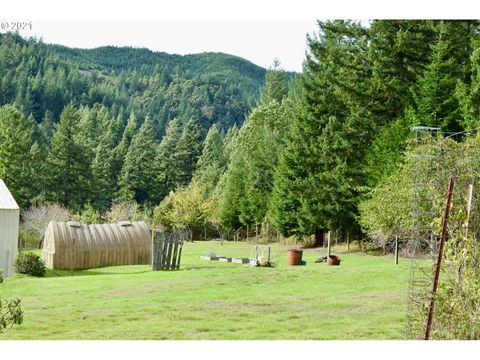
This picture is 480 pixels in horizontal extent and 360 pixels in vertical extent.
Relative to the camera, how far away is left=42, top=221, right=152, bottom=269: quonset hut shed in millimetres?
17109

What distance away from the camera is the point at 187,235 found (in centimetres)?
2984

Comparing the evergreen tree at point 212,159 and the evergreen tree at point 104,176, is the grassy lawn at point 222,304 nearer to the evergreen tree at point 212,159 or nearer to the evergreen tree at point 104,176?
the evergreen tree at point 104,176

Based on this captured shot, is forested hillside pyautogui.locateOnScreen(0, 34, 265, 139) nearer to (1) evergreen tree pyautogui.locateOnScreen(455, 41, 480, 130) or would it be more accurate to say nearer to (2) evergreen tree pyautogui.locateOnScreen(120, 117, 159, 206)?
(2) evergreen tree pyautogui.locateOnScreen(120, 117, 159, 206)

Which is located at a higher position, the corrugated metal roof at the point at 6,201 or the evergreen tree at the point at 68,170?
the evergreen tree at the point at 68,170

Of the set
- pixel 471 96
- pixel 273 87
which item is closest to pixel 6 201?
pixel 471 96

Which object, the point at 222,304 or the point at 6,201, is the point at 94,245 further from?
the point at 222,304

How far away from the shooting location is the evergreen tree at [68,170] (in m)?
19.9

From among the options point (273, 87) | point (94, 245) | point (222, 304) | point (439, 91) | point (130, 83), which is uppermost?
point (130, 83)

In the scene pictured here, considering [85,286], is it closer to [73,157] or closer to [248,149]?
[73,157]

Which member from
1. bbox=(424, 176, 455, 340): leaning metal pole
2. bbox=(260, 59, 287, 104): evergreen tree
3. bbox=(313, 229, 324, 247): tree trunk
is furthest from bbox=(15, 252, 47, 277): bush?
bbox=(260, 59, 287, 104): evergreen tree

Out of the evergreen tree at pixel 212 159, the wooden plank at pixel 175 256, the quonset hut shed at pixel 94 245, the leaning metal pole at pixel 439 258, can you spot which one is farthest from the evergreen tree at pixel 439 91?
the evergreen tree at pixel 212 159

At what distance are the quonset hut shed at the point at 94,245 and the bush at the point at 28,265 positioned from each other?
73.7 inches

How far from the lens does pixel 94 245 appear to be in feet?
57.4

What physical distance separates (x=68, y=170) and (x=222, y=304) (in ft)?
36.7
